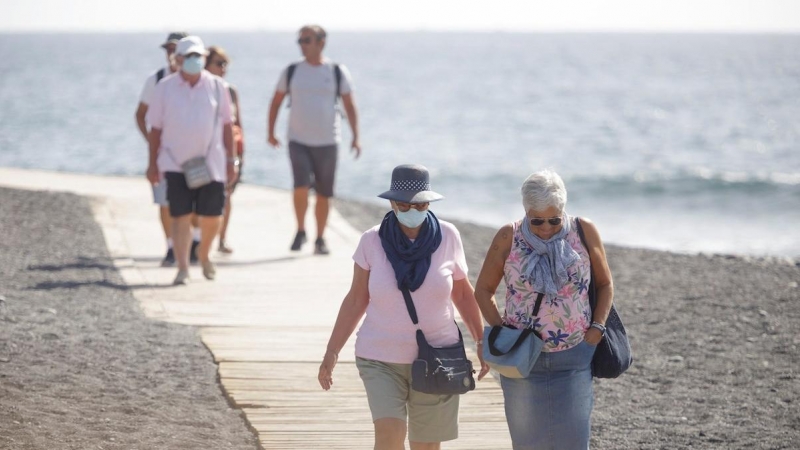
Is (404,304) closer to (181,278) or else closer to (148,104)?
(181,278)

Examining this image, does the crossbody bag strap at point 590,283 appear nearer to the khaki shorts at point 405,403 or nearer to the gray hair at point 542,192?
the gray hair at point 542,192

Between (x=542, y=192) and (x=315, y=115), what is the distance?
6.78 meters

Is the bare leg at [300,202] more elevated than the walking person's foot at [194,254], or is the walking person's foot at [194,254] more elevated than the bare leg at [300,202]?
the bare leg at [300,202]

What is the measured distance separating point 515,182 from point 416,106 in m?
35.9

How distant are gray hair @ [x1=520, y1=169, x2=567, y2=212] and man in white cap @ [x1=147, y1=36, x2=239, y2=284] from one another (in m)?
4.89

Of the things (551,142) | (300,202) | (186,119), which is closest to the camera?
(186,119)

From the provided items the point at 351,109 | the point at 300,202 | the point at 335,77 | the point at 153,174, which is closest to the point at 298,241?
the point at 300,202

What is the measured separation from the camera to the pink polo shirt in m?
9.69

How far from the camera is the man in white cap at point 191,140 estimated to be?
9688mm

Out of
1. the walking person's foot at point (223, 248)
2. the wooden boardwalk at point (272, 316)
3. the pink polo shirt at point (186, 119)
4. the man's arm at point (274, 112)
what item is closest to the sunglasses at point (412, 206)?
Answer: the wooden boardwalk at point (272, 316)

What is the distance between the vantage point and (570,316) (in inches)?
205

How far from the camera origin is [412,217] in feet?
17.1

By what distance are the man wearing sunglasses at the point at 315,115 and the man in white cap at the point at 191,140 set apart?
1770 millimetres

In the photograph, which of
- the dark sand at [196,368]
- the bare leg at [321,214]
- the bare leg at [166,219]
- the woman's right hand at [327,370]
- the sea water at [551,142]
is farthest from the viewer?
the sea water at [551,142]
